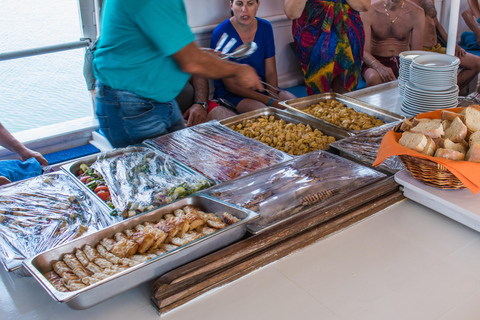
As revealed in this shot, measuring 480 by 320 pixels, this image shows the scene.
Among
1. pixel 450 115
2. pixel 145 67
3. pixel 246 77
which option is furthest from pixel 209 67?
pixel 450 115

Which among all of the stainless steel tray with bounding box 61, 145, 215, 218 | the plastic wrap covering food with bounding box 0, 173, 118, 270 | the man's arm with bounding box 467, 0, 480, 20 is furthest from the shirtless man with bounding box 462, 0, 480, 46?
the plastic wrap covering food with bounding box 0, 173, 118, 270

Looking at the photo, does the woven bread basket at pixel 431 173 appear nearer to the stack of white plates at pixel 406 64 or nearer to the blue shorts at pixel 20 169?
the stack of white plates at pixel 406 64

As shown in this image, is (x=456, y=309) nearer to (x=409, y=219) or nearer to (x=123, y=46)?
(x=409, y=219)

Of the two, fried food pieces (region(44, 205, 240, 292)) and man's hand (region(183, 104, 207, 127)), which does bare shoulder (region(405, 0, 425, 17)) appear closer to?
man's hand (region(183, 104, 207, 127))

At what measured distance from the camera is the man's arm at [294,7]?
10.3 ft

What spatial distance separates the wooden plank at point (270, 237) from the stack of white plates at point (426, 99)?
0.68 metres

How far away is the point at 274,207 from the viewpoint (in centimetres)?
124

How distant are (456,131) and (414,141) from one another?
158mm

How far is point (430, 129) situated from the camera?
129cm

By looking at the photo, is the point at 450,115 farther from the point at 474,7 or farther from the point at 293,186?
the point at 474,7

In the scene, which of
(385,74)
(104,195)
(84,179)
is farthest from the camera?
(385,74)

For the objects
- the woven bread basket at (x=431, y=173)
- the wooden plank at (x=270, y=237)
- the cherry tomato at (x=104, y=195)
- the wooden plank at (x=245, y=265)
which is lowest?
the wooden plank at (x=245, y=265)

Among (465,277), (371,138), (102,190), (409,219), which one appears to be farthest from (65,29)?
(465,277)

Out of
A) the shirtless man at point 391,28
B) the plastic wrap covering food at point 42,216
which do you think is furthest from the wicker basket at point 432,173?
the shirtless man at point 391,28
